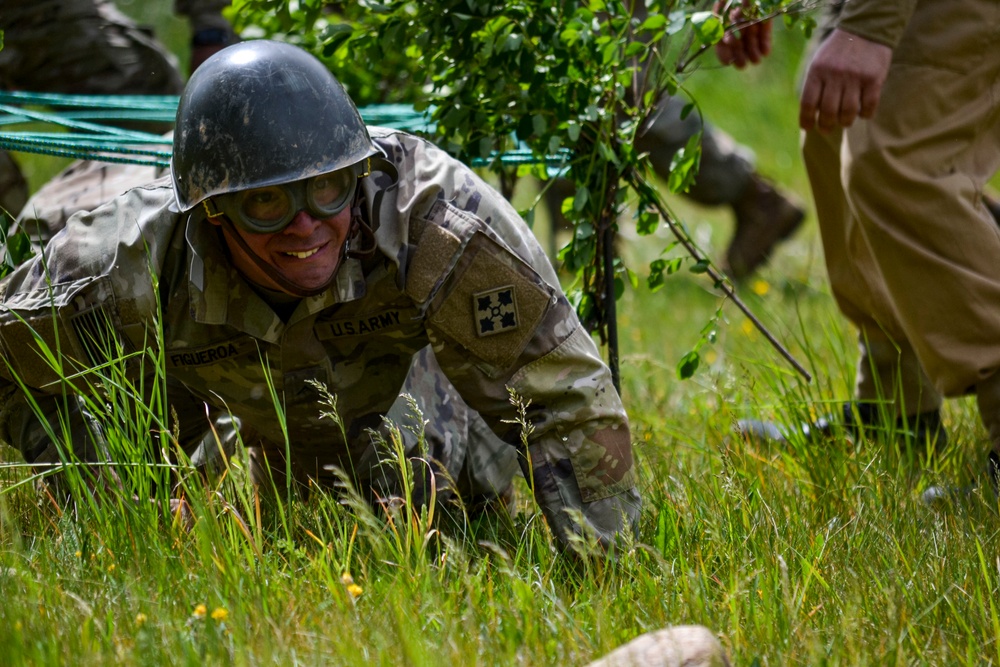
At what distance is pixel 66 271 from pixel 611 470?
1183 millimetres

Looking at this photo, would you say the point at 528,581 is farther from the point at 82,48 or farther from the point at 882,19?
the point at 82,48

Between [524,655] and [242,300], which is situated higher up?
[242,300]

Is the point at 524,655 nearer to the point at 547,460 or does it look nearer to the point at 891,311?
the point at 547,460

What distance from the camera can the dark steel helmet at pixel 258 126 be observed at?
2.23 meters

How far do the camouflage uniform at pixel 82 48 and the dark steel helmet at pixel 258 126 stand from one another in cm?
203

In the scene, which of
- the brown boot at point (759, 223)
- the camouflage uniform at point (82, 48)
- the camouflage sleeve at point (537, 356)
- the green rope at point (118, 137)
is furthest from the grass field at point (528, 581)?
the brown boot at point (759, 223)

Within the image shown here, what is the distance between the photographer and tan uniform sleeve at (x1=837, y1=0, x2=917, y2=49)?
261 cm

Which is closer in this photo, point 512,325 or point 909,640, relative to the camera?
point 909,640

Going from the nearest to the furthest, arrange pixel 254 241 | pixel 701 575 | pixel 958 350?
pixel 701 575, pixel 254 241, pixel 958 350

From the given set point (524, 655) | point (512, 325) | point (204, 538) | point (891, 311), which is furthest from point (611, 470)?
point (891, 311)

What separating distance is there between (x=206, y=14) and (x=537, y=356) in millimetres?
2516

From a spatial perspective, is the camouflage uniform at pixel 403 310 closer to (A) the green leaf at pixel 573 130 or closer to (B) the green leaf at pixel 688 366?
(A) the green leaf at pixel 573 130

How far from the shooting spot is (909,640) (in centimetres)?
194

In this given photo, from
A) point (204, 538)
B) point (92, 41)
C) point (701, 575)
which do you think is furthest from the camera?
point (92, 41)
